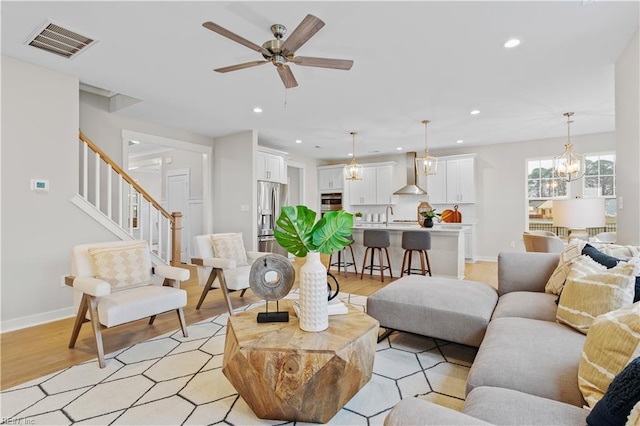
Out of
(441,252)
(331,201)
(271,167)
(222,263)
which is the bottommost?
(441,252)

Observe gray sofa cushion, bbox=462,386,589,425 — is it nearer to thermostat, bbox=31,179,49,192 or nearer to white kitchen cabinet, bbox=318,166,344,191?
thermostat, bbox=31,179,49,192

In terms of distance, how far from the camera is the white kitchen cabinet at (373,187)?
7805 millimetres

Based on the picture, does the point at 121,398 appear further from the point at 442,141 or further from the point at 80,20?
the point at 442,141

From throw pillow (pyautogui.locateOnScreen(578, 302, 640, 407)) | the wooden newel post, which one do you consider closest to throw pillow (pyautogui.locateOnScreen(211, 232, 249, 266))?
the wooden newel post

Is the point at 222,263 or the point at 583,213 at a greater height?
the point at 583,213

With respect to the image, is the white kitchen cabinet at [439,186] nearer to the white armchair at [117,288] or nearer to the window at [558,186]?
the window at [558,186]

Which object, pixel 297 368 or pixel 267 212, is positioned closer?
pixel 297 368

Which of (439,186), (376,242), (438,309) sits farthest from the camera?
(439,186)

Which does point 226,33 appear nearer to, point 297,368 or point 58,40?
point 58,40

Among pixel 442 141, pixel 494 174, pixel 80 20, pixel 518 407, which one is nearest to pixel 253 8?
pixel 80 20

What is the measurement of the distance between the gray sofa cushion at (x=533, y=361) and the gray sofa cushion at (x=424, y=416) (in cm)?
55

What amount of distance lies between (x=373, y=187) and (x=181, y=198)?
4651 mm

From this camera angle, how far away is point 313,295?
164 cm

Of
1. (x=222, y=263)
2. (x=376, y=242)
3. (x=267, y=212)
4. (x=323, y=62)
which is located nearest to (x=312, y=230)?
(x=323, y=62)
